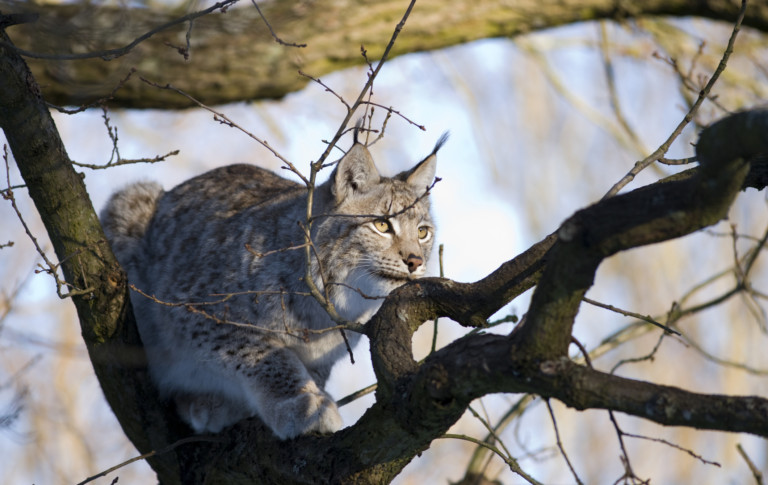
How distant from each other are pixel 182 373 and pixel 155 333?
34cm

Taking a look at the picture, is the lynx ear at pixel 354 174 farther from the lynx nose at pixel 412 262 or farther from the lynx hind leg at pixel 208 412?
the lynx hind leg at pixel 208 412

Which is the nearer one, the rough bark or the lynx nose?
the lynx nose

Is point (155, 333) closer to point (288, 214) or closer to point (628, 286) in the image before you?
point (288, 214)

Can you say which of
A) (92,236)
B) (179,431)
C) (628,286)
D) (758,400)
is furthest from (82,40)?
(628,286)

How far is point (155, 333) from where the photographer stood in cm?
484

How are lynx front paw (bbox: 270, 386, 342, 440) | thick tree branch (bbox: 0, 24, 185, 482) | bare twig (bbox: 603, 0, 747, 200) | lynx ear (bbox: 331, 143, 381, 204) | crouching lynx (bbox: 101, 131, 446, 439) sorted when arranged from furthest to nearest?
lynx ear (bbox: 331, 143, 381, 204), crouching lynx (bbox: 101, 131, 446, 439), lynx front paw (bbox: 270, 386, 342, 440), thick tree branch (bbox: 0, 24, 185, 482), bare twig (bbox: 603, 0, 747, 200)

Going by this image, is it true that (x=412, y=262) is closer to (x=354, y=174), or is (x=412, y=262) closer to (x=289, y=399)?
(x=354, y=174)

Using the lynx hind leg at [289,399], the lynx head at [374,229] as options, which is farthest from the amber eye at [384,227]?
the lynx hind leg at [289,399]

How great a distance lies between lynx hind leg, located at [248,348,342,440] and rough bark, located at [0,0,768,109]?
193 centimetres

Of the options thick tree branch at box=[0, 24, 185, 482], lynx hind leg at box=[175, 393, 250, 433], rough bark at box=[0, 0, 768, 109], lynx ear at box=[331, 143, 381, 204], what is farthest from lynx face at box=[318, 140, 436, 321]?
thick tree branch at box=[0, 24, 185, 482]

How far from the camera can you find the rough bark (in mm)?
4938

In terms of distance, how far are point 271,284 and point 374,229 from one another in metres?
0.68

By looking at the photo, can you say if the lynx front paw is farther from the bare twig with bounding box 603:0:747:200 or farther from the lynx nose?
the bare twig with bounding box 603:0:747:200

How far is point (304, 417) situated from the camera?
13.1 feet
